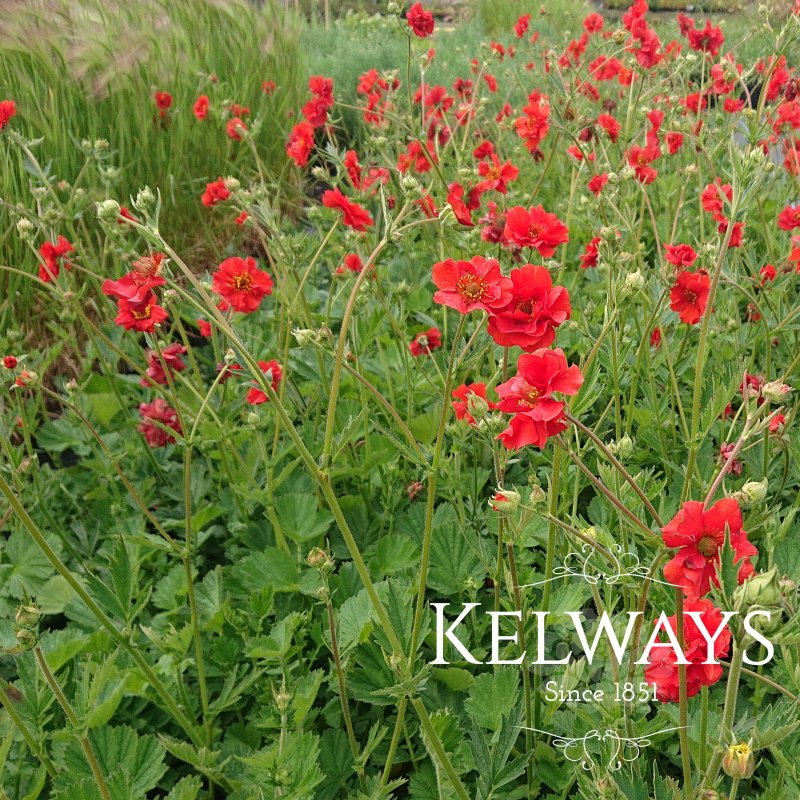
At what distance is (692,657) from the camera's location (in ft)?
2.86

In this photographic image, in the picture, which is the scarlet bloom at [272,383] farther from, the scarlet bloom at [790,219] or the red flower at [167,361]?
the scarlet bloom at [790,219]

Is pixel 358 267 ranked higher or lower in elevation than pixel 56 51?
lower

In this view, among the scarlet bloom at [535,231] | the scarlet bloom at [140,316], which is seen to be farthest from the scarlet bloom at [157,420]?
the scarlet bloom at [535,231]

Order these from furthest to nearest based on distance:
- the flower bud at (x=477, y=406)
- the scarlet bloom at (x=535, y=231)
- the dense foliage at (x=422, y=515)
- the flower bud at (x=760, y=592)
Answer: the scarlet bloom at (x=535, y=231) → the flower bud at (x=477, y=406) → the dense foliage at (x=422, y=515) → the flower bud at (x=760, y=592)

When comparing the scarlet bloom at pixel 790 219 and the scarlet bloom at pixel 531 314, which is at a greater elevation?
the scarlet bloom at pixel 531 314

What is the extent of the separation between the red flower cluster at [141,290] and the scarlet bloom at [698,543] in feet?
2.24

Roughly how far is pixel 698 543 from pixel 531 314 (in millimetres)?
347

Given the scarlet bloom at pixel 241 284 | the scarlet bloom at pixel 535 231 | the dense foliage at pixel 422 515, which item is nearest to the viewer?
the dense foliage at pixel 422 515

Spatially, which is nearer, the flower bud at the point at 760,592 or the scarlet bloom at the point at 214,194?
the flower bud at the point at 760,592

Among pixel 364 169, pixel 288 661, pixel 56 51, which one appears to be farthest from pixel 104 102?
pixel 288 661

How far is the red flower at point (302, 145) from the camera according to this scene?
81.5 inches

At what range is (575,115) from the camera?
219 cm

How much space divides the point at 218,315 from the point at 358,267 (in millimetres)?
1126

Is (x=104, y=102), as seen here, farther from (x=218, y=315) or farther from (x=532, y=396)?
(x=532, y=396)
